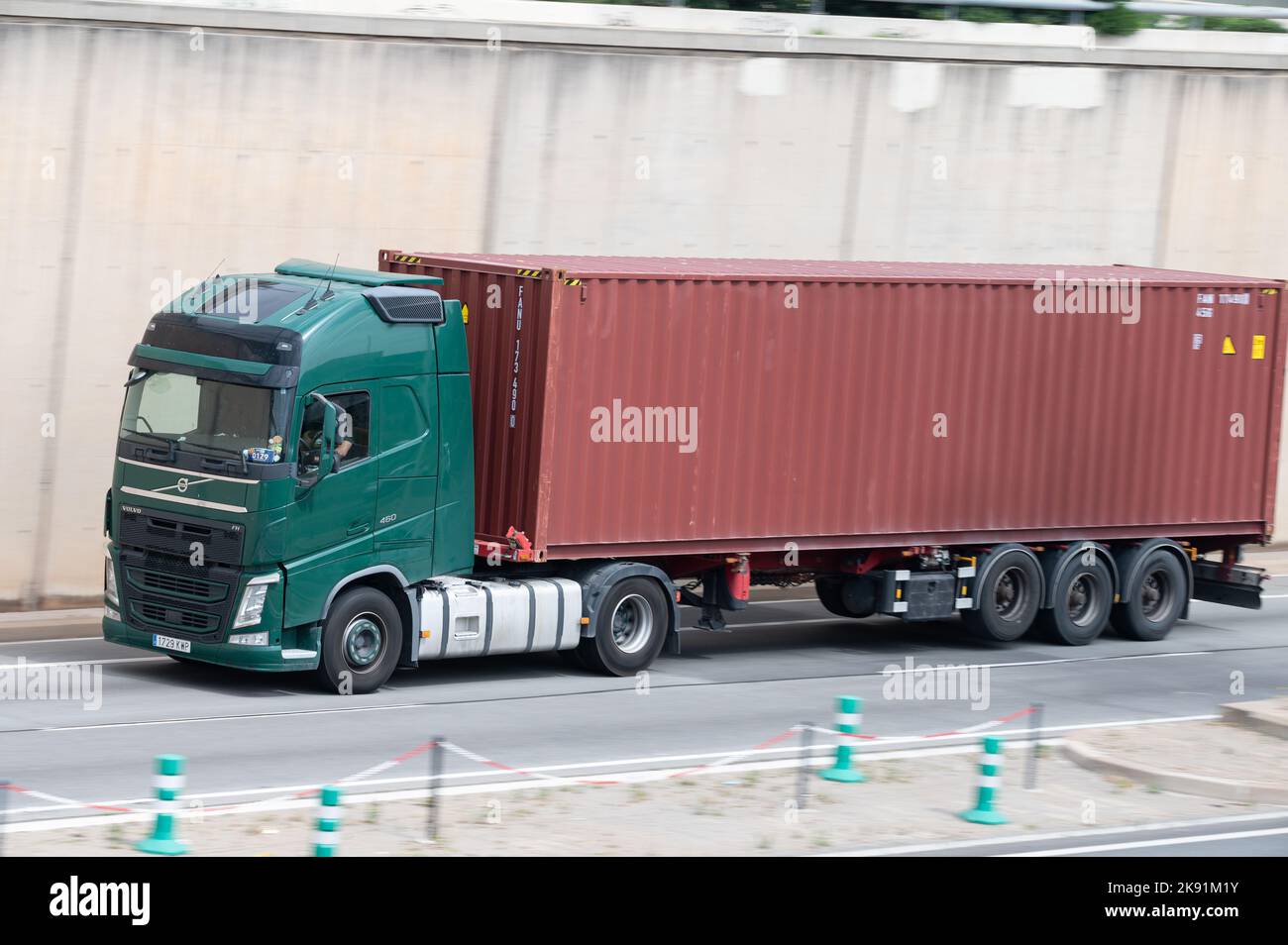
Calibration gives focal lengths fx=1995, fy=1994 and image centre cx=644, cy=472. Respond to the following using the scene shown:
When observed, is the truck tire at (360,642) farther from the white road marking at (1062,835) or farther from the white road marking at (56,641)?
the white road marking at (1062,835)

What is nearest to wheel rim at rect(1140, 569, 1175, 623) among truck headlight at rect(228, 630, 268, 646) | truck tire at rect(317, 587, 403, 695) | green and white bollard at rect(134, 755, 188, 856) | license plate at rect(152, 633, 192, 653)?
truck tire at rect(317, 587, 403, 695)

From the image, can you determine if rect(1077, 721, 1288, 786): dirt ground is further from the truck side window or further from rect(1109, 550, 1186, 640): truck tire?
the truck side window

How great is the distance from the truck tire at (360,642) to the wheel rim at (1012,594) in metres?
6.61

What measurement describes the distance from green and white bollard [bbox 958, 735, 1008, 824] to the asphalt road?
4.88 ft

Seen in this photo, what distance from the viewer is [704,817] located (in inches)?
492

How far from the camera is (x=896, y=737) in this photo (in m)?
15.6

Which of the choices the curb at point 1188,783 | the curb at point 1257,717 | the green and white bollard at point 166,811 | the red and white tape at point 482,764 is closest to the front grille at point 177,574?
the red and white tape at point 482,764

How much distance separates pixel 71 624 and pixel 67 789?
7690 mm

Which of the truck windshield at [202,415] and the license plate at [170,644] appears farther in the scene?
the license plate at [170,644]

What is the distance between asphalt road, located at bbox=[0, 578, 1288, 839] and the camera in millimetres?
13742

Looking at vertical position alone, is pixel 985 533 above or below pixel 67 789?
above

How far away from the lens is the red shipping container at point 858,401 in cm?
1727

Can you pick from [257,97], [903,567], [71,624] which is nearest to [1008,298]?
[903,567]
